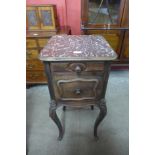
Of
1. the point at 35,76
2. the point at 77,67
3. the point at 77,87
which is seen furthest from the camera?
the point at 35,76

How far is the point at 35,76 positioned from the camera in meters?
2.34

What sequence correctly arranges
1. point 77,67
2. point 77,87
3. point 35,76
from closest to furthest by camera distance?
point 77,67, point 77,87, point 35,76

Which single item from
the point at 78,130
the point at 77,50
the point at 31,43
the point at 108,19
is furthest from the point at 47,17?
the point at 78,130

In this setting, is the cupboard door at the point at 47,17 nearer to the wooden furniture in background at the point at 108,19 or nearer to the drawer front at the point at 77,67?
the wooden furniture in background at the point at 108,19

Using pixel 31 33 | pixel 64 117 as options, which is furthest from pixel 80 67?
pixel 31 33

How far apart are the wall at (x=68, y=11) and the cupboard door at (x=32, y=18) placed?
320mm

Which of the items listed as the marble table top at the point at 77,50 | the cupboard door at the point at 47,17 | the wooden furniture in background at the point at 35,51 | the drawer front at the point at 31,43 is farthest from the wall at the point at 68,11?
the marble table top at the point at 77,50

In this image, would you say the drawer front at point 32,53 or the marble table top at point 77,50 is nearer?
the marble table top at point 77,50

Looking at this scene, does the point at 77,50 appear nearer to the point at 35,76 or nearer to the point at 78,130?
the point at 78,130

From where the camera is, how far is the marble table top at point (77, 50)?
1.16 metres

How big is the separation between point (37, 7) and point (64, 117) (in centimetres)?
132

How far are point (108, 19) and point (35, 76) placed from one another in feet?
3.97
